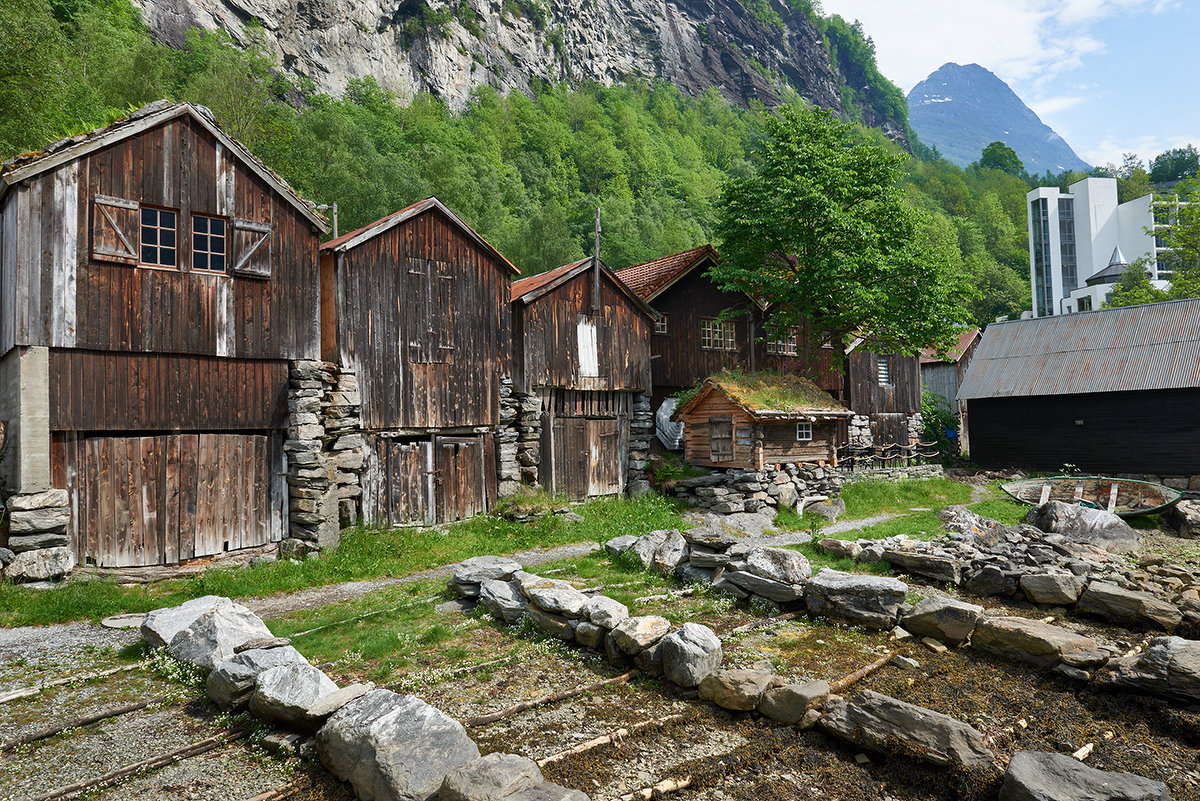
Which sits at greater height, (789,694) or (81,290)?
(81,290)

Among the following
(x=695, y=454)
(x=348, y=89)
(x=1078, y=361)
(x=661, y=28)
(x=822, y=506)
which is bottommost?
(x=822, y=506)

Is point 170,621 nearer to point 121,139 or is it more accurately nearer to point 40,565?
point 40,565

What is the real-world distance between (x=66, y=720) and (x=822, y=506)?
19.3 metres

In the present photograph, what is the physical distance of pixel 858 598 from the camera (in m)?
9.57

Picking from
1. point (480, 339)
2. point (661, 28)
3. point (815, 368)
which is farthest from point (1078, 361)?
point (661, 28)

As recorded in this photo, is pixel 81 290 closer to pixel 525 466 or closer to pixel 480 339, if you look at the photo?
pixel 480 339

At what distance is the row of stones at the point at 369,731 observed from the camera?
4.97 metres

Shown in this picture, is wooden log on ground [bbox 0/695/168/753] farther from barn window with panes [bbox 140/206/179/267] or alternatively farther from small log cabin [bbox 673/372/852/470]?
small log cabin [bbox 673/372/852/470]

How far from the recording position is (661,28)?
4400 inches

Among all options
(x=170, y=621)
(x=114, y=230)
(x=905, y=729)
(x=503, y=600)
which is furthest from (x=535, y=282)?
(x=905, y=729)

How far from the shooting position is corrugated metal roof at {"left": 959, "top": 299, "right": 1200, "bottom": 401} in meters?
26.1

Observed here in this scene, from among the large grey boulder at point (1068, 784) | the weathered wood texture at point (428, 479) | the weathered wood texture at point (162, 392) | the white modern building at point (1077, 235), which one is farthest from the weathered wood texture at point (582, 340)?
the white modern building at point (1077, 235)

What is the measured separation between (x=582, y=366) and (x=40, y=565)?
14208mm

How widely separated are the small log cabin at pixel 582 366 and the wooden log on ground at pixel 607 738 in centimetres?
1425
